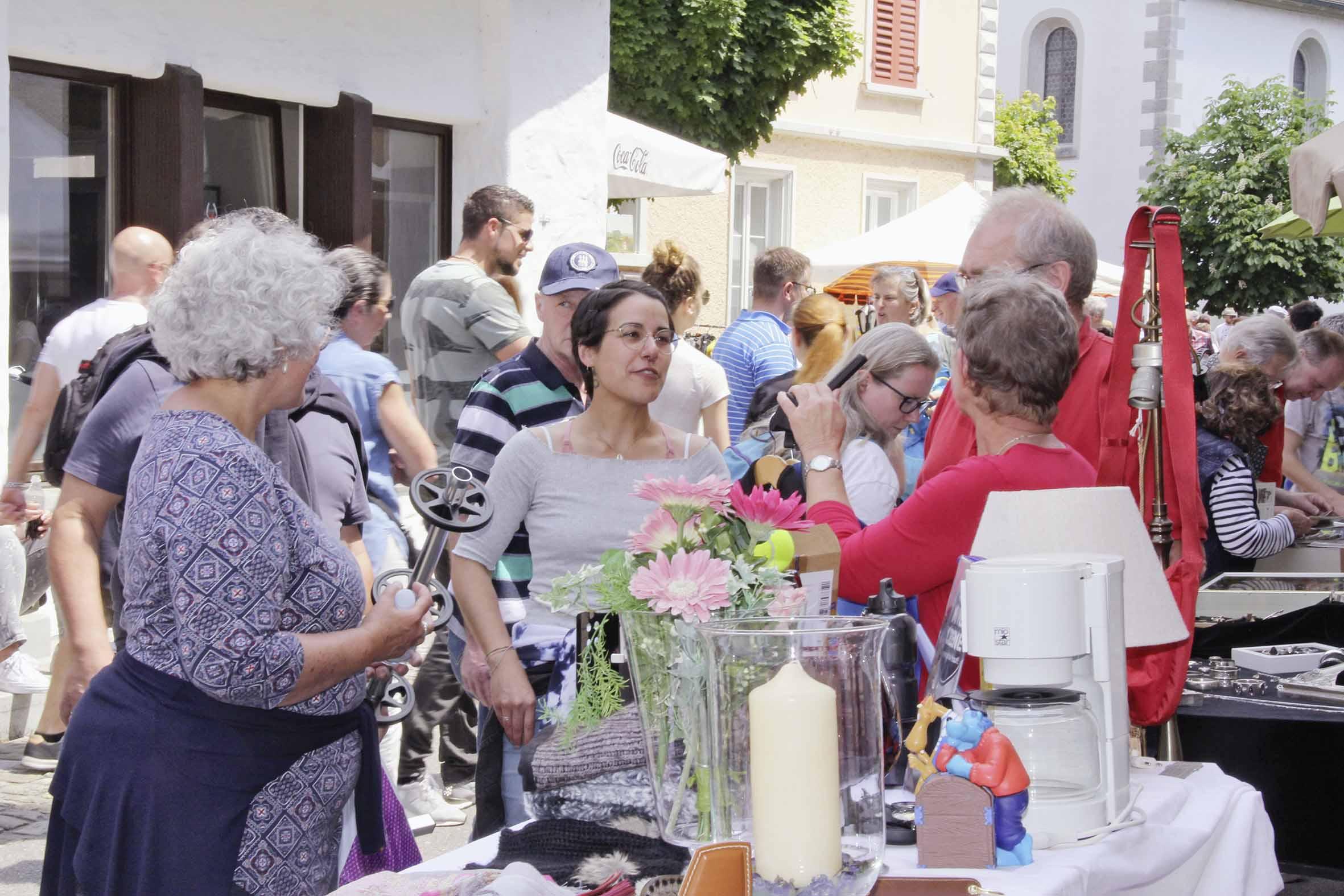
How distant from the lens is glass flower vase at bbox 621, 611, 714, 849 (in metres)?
1.91

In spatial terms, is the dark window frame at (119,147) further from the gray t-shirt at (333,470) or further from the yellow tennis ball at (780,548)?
the yellow tennis ball at (780,548)

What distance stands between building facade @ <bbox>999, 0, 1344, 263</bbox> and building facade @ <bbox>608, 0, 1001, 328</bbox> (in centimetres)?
993

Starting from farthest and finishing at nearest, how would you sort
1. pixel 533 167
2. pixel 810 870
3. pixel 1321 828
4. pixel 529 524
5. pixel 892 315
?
pixel 533 167 → pixel 892 315 → pixel 1321 828 → pixel 529 524 → pixel 810 870

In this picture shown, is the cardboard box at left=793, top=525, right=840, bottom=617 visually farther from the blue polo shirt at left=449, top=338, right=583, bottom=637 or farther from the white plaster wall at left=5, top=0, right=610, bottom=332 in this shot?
the white plaster wall at left=5, top=0, right=610, bottom=332

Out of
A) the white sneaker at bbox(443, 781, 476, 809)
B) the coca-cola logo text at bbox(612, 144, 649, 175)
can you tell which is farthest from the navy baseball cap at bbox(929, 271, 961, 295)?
the white sneaker at bbox(443, 781, 476, 809)

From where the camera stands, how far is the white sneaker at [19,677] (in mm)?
5699

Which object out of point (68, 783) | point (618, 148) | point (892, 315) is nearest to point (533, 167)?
point (618, 148)

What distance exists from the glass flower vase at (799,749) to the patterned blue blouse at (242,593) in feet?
2.65

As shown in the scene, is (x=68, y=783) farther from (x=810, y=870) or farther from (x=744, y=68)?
(x=744, y=68)

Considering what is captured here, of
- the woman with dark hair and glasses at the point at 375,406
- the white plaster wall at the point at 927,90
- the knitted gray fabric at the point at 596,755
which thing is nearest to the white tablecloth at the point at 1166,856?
the knitted gray fabric at the point at 596,755

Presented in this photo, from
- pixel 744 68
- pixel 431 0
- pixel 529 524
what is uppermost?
pixel 744 68

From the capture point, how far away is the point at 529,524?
10.2 ft

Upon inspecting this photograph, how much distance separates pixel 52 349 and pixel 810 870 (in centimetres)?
457

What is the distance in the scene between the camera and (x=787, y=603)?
201 centimetres
